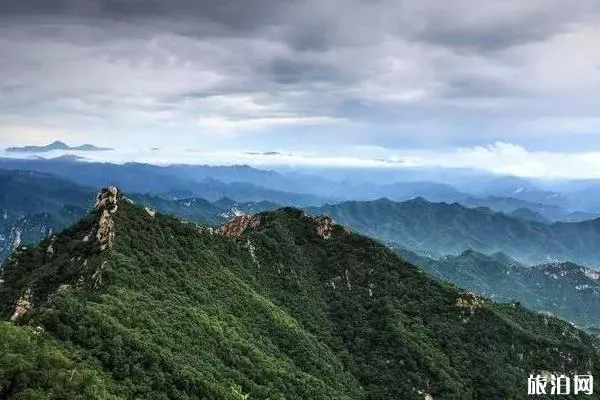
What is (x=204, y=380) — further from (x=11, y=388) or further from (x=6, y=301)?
(x=6, y=301)

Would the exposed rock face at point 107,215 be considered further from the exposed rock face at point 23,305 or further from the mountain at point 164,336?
the exposed rock face at point 23,305

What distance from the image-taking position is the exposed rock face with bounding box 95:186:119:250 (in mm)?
160600

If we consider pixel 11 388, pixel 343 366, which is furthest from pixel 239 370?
pixel 11 388

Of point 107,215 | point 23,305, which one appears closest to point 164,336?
point 23,305

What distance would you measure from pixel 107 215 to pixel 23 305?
40969 mm

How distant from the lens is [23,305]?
431 ft

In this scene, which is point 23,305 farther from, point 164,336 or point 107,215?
point 107,215

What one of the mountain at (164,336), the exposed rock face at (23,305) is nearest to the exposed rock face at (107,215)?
the mountain at (164,336)

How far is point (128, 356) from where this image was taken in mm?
114688

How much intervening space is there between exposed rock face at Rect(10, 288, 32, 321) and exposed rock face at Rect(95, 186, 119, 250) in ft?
68.9

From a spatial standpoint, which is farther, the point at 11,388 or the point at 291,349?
the point at 291,349

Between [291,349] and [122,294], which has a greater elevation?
[122,294]

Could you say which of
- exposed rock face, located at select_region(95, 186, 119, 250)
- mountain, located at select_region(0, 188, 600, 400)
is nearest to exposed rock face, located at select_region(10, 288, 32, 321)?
mountain, located at select_region(0, 188, 600, 400)

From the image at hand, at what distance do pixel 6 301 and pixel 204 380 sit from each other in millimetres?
64008
